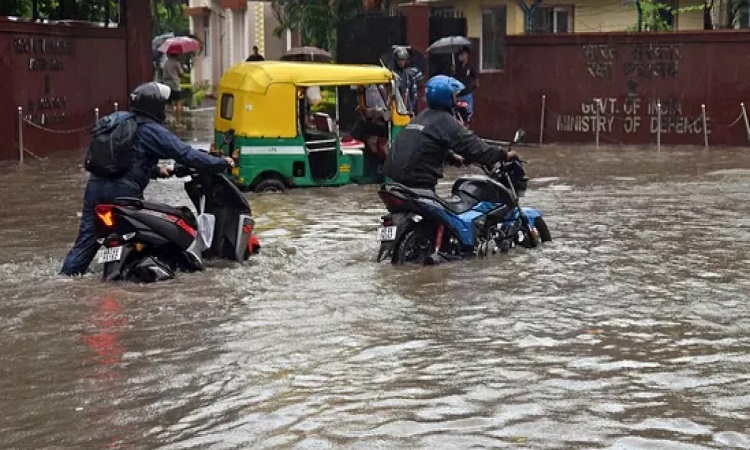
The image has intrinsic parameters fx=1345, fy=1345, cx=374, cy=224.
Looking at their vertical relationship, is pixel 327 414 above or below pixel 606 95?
below

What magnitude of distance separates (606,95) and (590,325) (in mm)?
17852

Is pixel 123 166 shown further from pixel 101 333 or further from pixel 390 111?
pixel 390 111

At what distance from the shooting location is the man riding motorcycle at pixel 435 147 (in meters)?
11.0

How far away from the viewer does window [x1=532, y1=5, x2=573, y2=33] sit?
1169 inches

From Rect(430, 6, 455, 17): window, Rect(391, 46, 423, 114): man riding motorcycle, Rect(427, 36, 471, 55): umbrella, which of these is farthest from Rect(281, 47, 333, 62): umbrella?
Rect(391, 46, 423, 114): man riding motorcycle

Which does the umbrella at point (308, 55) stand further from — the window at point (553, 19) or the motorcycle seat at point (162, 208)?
the motorcycle seat at point (162, 208)

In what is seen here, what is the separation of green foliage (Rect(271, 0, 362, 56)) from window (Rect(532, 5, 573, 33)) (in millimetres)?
6112

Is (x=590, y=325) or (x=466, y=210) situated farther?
(x=466, y=210)

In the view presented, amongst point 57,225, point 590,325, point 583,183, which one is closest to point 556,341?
point 590,325

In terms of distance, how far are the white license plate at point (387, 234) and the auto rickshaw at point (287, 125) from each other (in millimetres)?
5499

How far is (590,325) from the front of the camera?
27.1ft

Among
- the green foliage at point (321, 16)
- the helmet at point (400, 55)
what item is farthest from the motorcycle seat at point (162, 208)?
the green foliage at point (321, 16)

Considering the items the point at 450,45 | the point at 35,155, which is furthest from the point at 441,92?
the point at 450,45

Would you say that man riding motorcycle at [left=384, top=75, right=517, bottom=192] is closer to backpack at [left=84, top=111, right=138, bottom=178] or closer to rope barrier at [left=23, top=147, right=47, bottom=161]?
backpack at [left=84, top=111, right=138, bottom=178]
